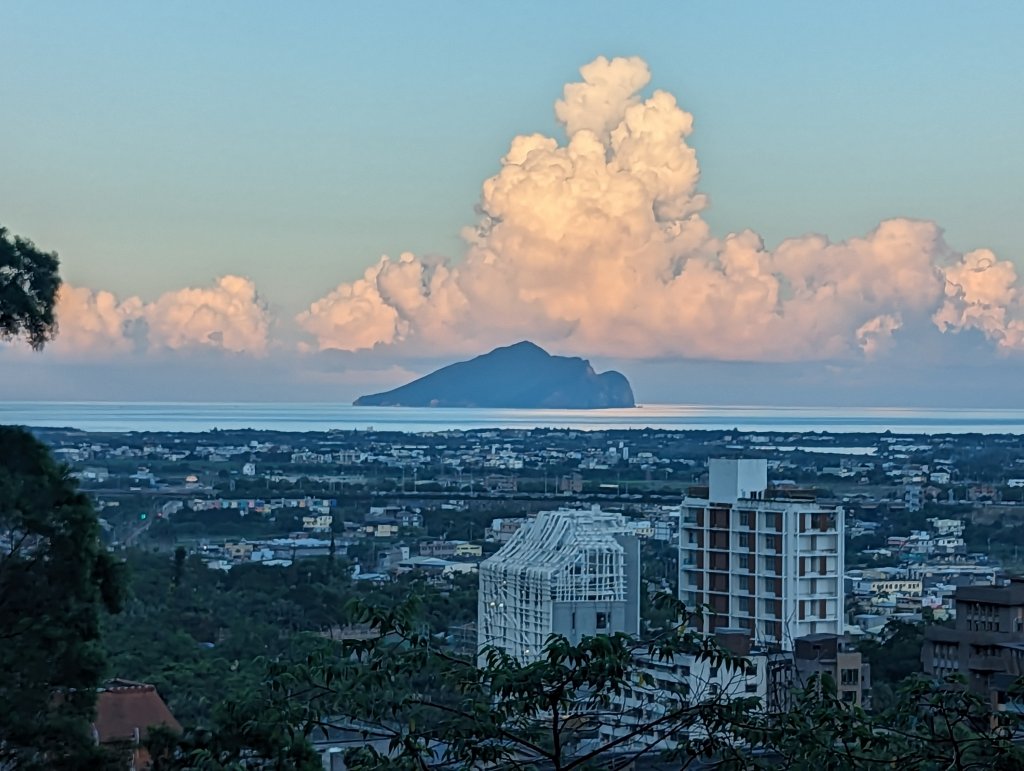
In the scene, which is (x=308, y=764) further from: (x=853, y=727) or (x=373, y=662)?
(x=853, y=727)

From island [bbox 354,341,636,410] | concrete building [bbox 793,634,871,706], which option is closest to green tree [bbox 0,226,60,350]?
concrete building [bbox 793,634,871,706]

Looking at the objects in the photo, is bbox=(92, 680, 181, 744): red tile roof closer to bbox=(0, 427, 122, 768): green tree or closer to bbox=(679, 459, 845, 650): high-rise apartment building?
bbox=(0, 427, 122, 768): green tree

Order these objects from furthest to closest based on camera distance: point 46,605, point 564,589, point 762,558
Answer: point 762,558
point 564,589
point 46,605

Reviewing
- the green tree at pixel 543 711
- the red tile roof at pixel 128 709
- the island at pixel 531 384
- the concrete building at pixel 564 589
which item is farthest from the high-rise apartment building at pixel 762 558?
the island at pixel 531 384

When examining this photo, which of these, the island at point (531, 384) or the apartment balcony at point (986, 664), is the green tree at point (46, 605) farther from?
the island at point (531, 384)

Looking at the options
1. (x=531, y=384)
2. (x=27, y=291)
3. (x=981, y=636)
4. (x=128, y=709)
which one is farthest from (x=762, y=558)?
(x=531, y=384)

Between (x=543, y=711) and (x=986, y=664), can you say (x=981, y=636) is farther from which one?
(x=543, y=711)

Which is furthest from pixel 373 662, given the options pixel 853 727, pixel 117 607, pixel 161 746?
pixel 117 607
